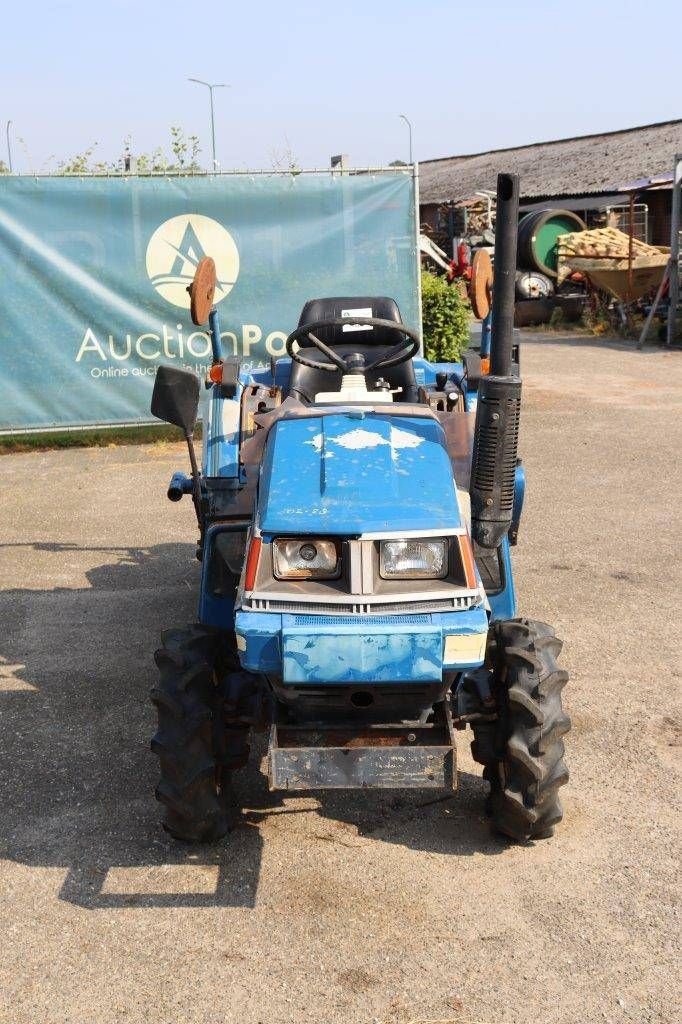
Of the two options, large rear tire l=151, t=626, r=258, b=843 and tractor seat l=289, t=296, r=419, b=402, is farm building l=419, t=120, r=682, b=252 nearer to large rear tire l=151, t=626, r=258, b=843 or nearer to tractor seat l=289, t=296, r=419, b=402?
tractor seat l=289, t=296, r=419, b=402

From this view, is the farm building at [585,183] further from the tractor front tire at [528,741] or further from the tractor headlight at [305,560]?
the tractor headlight at [305,560]

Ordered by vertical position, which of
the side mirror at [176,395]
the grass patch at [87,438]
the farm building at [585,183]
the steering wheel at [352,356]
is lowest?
the grass patch at [87,438]

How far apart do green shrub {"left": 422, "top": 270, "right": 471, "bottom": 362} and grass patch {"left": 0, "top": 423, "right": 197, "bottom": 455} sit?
3147mm

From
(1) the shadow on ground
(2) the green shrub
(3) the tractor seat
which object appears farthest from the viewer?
(2) the green shrub

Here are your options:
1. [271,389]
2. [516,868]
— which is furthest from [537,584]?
[516,868]

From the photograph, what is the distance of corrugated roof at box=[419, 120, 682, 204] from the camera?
2806 centimetres

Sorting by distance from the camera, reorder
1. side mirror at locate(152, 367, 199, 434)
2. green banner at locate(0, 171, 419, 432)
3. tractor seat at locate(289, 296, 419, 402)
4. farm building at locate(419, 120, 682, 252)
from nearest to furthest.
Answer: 1. side mirror at locate(152, 367, 199, 434)
2. tractor seat at locate(289, 296, 419, 402)
3. green banner at locate(0, 171, 419, 432)
4. farm building at locate(419, 120, 682, 252)

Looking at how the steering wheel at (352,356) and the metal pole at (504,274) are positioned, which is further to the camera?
the steering wheel at (352,356)

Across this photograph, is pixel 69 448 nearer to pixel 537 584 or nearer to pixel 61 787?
pixel 537 584

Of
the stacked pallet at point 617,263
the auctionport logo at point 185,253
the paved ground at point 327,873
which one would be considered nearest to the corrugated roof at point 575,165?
the stacked pallet at point 617,263

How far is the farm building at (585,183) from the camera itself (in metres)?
26.6

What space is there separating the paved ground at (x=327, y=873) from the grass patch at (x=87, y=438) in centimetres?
469

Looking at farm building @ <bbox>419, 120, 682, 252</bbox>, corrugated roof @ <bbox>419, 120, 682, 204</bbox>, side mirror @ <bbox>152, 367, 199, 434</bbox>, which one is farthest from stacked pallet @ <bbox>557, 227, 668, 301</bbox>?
side mirror @ <bbox>152, 367, 199, 434</bbox>

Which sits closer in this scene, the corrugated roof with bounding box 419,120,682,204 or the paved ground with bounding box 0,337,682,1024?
the paved ground with bounding box 0,337,682,1024
